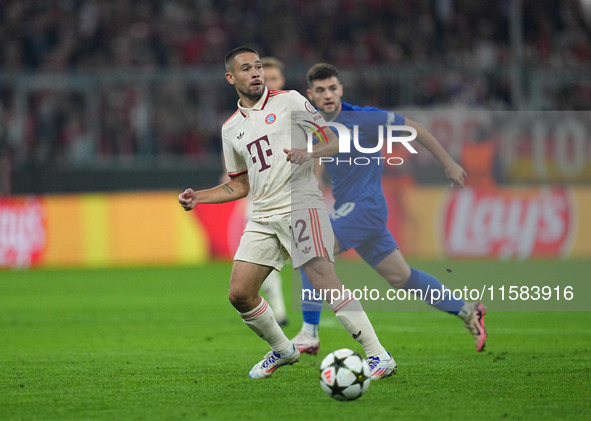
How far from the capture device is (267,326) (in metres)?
6.37

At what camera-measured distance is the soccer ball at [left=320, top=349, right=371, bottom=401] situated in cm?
545

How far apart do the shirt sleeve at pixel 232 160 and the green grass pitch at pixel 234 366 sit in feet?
4.74

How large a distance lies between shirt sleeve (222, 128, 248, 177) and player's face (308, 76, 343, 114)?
3.96ft

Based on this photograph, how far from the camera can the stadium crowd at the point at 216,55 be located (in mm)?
18000

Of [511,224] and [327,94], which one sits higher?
[327,94]

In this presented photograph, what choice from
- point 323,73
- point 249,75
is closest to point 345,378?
point 249,75

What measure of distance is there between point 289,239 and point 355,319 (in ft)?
2.25

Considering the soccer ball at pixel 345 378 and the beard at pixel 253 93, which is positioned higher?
the beard at pixel 253 93

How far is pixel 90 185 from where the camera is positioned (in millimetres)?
18156

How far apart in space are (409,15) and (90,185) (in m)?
8.58

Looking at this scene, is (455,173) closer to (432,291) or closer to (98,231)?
(432,291)

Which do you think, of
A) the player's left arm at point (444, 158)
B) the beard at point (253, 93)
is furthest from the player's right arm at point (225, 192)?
the player's left arm at point (444, 158)

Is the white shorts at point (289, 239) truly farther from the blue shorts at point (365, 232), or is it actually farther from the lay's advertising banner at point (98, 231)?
the lay's advertising banner at point (98, 231)

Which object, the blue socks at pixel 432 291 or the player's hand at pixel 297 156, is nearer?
the player's hand at pixel 297 156
